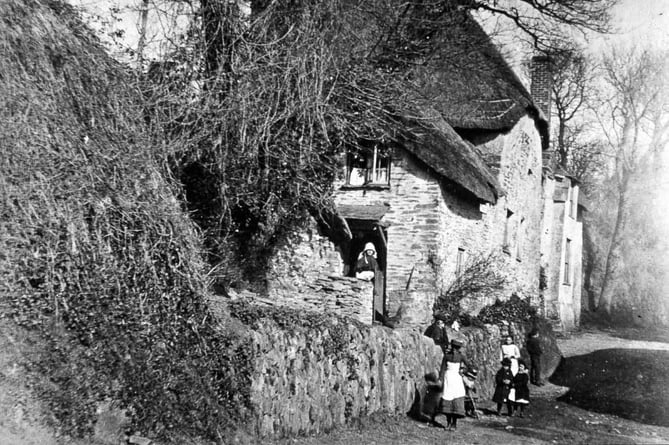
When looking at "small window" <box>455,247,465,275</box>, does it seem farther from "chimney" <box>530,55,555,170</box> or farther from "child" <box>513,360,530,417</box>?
"chimney" <box>530,55,555,170</box>

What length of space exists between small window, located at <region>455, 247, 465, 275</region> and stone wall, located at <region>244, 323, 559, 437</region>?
6.32 meters

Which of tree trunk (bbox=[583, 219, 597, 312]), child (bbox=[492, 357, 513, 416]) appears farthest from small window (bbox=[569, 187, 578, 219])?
child (bbox=[492, 357, 513, 416])

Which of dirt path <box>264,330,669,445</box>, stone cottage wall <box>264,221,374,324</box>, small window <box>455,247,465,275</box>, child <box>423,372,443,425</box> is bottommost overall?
dirt path <box>264,330,669,445</box>

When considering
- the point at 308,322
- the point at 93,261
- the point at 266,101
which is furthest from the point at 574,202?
the point at 93,261

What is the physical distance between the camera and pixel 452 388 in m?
11.5

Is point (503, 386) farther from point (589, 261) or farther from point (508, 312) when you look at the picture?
point (589, 261)

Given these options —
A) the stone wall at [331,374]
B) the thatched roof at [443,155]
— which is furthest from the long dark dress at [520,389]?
the thatched roof at [443,155]

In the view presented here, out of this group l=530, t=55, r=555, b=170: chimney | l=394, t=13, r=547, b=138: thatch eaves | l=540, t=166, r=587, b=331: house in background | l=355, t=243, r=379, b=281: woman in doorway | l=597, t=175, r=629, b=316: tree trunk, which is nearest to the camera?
l=355, t=243, r=379, b=281: woman in doorway

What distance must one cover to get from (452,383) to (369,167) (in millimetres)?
8910

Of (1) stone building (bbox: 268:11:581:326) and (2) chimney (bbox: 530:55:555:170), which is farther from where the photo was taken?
(2) chimney (bbox: 530:55:555:170)

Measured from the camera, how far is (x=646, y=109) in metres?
35.2

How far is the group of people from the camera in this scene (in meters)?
11.4

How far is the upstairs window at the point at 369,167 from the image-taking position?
19109 millimetres

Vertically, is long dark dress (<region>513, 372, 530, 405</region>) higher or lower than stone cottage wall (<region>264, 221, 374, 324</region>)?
lower
